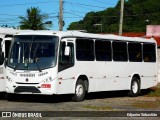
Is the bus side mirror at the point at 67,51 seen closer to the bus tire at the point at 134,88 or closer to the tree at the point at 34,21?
the bus tire at the point at 134,88

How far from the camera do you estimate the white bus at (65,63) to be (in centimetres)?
1864

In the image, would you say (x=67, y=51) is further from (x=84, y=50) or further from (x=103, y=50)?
(x=103, y=50)

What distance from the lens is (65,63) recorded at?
63.0 feet

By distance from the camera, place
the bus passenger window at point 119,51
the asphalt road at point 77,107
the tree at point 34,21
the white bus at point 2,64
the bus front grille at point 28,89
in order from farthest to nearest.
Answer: the tree at point 34,21, the bus passenger window at point 119,51, the white bus at point 2,64, the bus front grille at point 28,89, the asphalt road at point 77,107

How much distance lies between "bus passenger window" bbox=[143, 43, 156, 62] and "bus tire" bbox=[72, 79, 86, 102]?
20.4ft

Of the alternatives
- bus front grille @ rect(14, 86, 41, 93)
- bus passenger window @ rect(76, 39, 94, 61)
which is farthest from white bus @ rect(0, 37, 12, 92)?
bus passenger window @ rect(76, 39, 94, 61)

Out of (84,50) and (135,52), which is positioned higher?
(84,50)

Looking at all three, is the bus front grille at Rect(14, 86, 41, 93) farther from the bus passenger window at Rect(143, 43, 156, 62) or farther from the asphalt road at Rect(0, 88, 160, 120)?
the bus passenger window at Rect(143, 43, 156, 62)

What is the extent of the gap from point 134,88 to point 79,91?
537 centimetres

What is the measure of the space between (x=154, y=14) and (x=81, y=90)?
65.7 metres

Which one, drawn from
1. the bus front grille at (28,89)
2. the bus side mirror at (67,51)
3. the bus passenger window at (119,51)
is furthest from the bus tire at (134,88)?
the bus front grille at (28,89)

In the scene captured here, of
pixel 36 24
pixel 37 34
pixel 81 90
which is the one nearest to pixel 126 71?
pixel 81 90

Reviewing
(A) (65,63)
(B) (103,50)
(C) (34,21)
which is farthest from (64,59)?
(C) (34,21)

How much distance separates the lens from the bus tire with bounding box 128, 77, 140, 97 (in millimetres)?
24688
